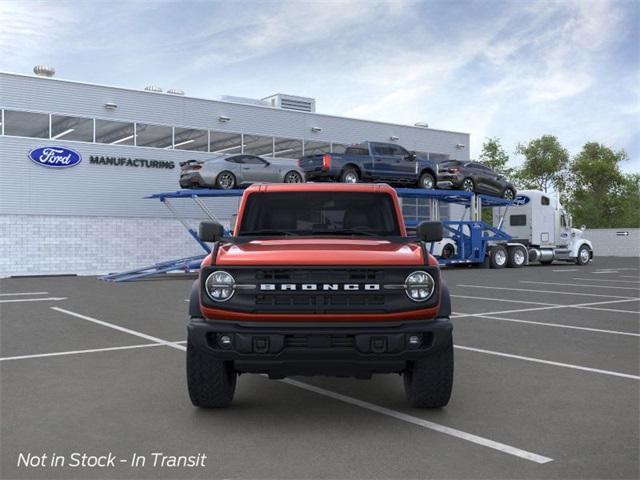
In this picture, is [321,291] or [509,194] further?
[509,194]

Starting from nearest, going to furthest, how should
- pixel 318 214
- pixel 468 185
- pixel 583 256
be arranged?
pixel 318 214, pixel 468 185, pixel 583 256

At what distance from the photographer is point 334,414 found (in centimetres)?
522

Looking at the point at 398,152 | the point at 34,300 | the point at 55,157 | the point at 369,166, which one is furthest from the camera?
the point at 55,157

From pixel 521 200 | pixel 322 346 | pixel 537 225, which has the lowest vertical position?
pixel 322 346

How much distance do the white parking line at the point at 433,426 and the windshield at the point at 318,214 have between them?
4.72 feet

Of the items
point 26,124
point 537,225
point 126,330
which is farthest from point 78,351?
point 537,225

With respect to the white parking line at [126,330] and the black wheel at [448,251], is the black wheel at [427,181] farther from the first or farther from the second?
the white parking line at [126,330]

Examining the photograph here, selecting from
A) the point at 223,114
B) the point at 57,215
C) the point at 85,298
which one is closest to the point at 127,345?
the point at 85,298

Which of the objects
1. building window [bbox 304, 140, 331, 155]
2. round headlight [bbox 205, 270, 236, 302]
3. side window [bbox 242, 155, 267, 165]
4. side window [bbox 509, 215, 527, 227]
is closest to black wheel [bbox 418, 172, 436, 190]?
side window [bbox 242, 155, 267, 165]

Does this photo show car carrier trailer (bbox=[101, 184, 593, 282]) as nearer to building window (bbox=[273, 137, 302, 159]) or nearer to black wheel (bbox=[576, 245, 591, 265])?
black wheel (bbox=[576, 245, 591, 265])

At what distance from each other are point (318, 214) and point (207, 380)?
1.86 metres

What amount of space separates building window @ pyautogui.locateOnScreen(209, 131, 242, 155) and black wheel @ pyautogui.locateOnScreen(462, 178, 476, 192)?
10.9 m

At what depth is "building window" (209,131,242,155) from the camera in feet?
103

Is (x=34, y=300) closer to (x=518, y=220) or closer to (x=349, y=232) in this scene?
(x=349, y=232)
